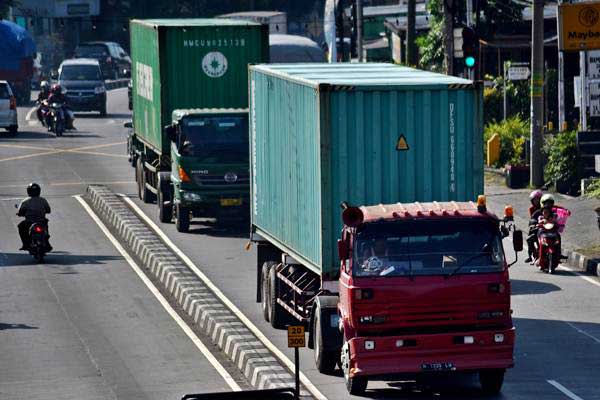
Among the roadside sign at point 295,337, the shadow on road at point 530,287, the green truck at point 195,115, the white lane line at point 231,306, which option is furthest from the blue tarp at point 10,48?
the roadside sign at point 295,337

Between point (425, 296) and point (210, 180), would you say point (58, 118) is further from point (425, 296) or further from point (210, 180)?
point (425, 296)

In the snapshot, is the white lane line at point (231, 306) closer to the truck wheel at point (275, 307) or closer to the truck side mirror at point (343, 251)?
the truck wheel at point (275, 307)

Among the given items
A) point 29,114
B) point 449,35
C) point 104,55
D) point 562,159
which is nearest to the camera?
point 562,159

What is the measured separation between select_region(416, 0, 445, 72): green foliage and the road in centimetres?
2254

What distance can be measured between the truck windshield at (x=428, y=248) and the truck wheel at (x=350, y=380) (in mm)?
923

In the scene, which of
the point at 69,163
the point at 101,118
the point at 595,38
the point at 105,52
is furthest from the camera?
the point at 105,52

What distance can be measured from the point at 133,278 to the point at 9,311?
352 centimetres

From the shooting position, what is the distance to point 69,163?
149 feet

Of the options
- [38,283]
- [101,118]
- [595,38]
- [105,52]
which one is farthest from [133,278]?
[105,52]

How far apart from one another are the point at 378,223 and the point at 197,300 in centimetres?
706

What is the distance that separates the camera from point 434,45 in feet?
186

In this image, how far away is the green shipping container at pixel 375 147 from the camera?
60.6 ft

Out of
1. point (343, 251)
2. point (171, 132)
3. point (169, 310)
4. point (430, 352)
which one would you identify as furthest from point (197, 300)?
point (171, 132)

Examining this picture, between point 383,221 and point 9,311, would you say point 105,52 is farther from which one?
point 383,221
